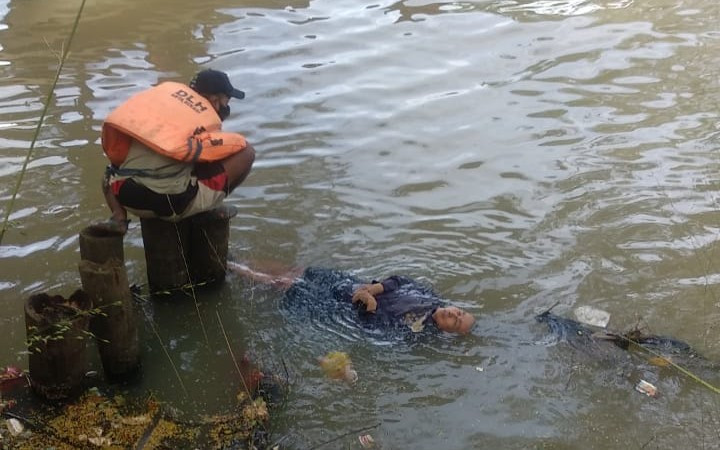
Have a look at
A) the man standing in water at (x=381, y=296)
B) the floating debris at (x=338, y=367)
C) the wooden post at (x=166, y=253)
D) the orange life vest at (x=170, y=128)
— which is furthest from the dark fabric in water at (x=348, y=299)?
the orange life vest at (x=170, y=128)

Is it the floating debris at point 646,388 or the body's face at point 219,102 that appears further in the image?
the body's face at point 219,102

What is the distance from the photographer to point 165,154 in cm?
416

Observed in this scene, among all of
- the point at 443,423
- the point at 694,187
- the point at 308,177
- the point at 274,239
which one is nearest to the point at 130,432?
the point at 443,423

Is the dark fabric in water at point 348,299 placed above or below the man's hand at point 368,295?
below

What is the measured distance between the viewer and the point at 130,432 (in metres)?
3.82

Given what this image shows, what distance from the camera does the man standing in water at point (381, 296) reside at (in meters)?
4.75

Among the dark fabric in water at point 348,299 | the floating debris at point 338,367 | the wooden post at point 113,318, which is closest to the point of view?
the wooden post at point 113,318

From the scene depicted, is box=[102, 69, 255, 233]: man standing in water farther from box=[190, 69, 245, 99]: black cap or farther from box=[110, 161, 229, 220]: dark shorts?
box=[190, 69, 245, 99]: black cap

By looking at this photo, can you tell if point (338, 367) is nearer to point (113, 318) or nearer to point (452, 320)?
point (452, 320)

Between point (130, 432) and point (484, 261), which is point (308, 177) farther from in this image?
point (130, 432)

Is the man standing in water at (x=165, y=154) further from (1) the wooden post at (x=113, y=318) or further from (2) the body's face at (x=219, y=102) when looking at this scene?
(1) the wooden post at (x=113, y=318)

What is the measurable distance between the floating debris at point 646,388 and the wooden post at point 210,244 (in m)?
2.77

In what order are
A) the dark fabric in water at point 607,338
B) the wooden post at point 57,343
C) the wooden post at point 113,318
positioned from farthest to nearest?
the dark fabric in water at point 607,338 → the wooden post at point 113,318 → the wooden post at point 57,343

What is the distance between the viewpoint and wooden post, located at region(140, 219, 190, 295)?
4629 mm
